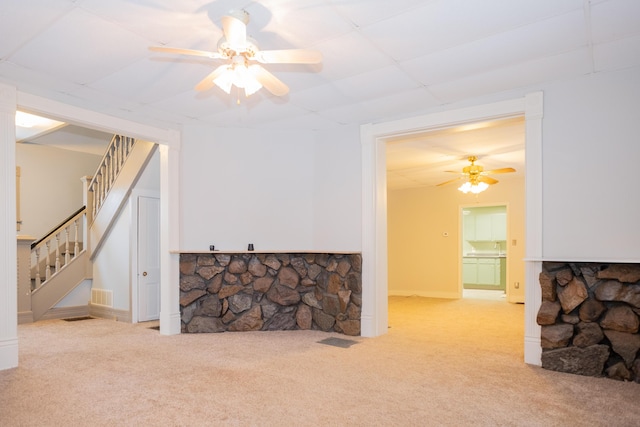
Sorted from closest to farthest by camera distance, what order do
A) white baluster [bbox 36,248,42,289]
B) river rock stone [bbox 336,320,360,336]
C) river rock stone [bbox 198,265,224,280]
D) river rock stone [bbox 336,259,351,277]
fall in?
1. river rock stone [bbox 336,320,360,336]
2. river rock stone [bbox 336,259,351,277]
3. river rock stone [bbox 198,265,224,280]
4. white baluster [bbox 36,248,42,289]

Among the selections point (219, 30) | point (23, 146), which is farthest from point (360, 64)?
point (23, 146)

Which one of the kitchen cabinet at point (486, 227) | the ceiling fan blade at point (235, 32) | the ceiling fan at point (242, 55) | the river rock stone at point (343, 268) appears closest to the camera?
the ceiling fan blade at point (235, 32)

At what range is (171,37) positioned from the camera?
9.29 ft

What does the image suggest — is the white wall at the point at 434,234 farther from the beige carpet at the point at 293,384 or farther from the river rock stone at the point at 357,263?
the river rock stone at the point at 357,263

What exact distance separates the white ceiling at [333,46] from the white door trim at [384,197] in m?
0.18

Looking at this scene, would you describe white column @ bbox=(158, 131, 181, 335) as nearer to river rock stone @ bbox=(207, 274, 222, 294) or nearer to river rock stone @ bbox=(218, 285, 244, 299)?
river rock stone @ bbox=(207, 274, 222, 294)

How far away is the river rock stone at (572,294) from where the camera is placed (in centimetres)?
329

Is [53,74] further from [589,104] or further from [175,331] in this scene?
[589,104]

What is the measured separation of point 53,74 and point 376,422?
354 centimetres

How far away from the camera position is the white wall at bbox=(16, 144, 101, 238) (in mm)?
7242

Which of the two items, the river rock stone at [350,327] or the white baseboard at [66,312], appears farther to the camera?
the white baseboard at [66,312]

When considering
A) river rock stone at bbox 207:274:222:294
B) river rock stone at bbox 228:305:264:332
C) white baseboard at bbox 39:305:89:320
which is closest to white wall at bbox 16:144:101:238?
white baseboard at bbox 39:305:89:320

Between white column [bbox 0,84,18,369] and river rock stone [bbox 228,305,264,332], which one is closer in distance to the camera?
white column [bbox 0,84,18,369]

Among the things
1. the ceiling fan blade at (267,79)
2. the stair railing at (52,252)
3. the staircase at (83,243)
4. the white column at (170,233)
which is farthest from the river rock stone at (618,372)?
the stair railing at (52,252)
